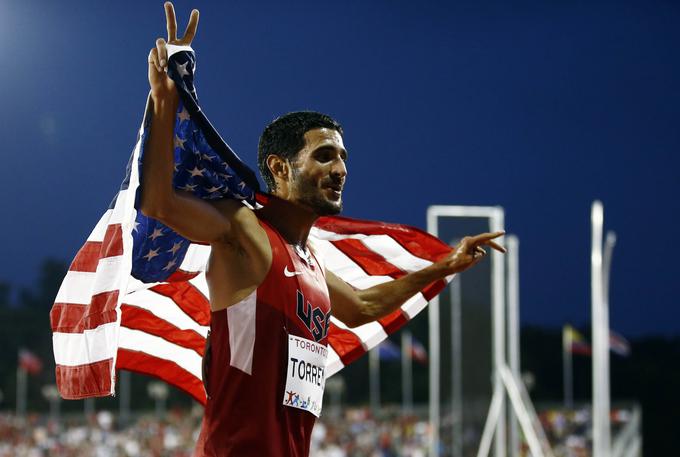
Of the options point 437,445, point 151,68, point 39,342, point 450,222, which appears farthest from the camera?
point 39,342

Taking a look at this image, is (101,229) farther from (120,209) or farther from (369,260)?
(369,260)

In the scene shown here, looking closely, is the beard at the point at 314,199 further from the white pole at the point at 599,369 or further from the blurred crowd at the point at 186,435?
the blurred crowd at the point at 186,435

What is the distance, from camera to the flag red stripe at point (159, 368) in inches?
179

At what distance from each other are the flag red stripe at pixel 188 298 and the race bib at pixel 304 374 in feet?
3.67

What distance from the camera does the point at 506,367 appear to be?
10.3m

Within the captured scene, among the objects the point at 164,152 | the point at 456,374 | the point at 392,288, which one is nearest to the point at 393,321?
the point at 392,288

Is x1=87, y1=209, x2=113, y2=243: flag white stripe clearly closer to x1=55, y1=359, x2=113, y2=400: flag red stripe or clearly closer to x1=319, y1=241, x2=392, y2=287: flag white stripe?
x1=55, y1=359, x2=113, y2=400: flag red stripe

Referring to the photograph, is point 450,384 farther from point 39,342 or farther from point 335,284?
point 39,342

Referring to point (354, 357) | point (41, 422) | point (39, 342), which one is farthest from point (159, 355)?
point (39, 342)

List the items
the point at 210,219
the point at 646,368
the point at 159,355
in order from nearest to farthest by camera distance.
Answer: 1. the point at 210,219
2. the point at 159,355
3. the point at 646,368

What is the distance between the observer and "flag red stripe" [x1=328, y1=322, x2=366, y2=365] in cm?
485

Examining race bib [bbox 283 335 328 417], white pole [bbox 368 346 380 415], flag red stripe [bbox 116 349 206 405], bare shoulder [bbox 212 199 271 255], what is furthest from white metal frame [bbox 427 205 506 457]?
white pole [bbox 368 346 380 415]

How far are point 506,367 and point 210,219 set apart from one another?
7473 millimetres

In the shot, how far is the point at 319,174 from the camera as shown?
3523mm
